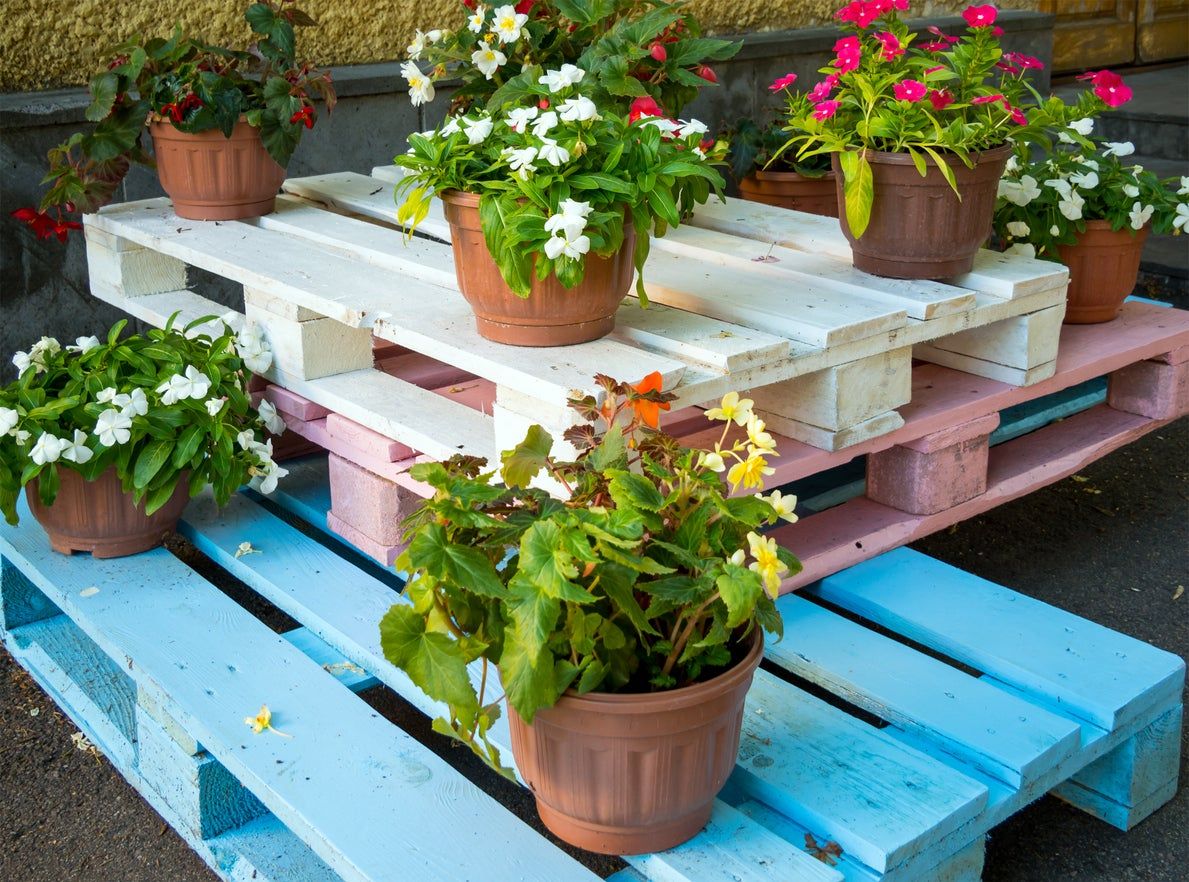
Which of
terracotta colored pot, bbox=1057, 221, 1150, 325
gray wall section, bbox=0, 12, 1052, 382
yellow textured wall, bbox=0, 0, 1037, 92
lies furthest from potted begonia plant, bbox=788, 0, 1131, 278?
yellow textured wall, bbox=0, 0, 1037, 92

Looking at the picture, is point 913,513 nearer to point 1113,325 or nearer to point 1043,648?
point 1043,648

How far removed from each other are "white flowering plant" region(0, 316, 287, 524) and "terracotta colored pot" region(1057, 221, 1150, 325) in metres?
1.39

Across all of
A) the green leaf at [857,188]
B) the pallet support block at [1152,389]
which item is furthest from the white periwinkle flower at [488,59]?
the pallet support block at [1152,389]

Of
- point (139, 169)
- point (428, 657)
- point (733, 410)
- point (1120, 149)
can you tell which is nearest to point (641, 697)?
point (428, 657)

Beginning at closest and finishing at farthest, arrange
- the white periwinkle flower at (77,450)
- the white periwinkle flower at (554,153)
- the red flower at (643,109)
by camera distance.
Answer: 1. the white periwinkle flower at (554,153)
2. the red flower at (643,109)
3. the white periwinkle flower at (77,450)

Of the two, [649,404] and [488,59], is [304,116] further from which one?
[649,404]

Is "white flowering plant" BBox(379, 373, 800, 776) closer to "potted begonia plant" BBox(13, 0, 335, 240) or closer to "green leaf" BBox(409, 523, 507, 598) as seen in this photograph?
"green leaf" BBox(409, 523, 507, 598)

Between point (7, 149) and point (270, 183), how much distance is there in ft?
2.36

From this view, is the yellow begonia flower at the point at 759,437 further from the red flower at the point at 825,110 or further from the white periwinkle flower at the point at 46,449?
the white periwinkle flower at the point at 46,449

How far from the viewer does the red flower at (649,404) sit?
1.53 metres

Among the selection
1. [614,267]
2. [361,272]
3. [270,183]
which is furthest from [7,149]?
[614,267]

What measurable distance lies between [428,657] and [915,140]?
3.63 ft

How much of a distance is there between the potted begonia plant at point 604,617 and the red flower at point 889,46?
80cm

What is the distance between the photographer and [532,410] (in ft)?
5.69
